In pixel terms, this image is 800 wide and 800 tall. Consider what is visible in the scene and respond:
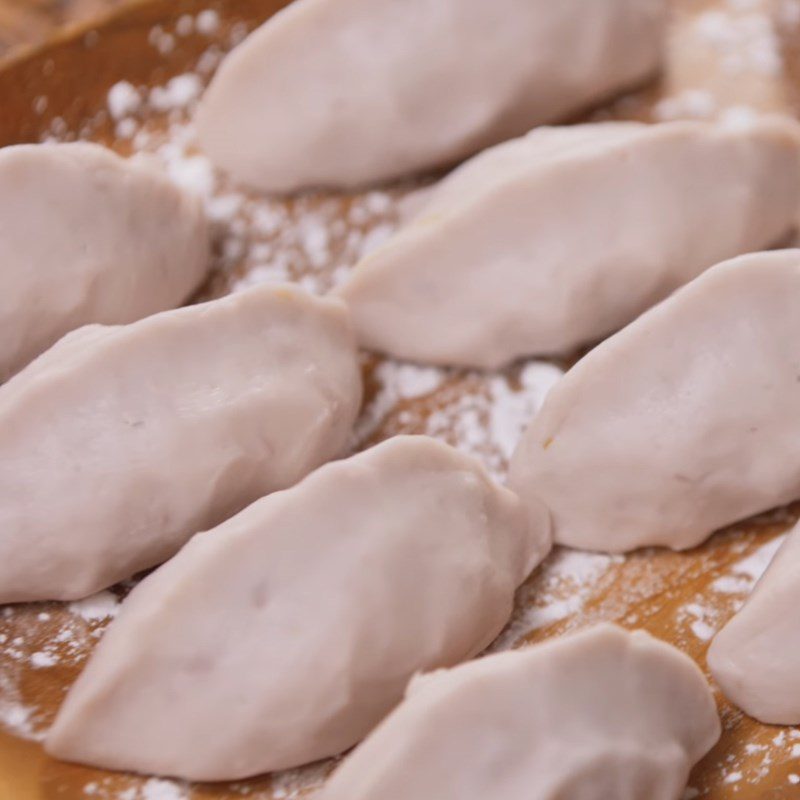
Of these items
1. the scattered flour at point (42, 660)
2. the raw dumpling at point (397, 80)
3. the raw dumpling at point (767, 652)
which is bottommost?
the raw dumpling at point (767, 652)

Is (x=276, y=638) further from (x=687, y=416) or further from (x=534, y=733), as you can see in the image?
(x=687, y=416)

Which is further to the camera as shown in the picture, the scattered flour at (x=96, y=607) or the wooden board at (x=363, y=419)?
the scattered flour at (x=96, y=607)

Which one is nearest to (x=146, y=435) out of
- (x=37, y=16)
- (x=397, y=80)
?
(x=397, y=80)

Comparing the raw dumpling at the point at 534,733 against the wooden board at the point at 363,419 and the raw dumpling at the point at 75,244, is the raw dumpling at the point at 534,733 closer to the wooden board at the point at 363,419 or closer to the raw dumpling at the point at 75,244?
the wooden board at the point at 363,419

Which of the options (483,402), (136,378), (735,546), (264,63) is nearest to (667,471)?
(735,546)

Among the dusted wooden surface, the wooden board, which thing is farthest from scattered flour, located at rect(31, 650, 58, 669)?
the dusted wooden surface

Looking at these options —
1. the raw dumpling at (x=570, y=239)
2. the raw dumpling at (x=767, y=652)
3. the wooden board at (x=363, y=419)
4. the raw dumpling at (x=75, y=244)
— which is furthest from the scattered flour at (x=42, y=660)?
the raw dumpling at (x=767, y=652)

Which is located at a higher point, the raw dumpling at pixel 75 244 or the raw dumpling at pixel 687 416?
the raw dumpling at pixel 75 244
